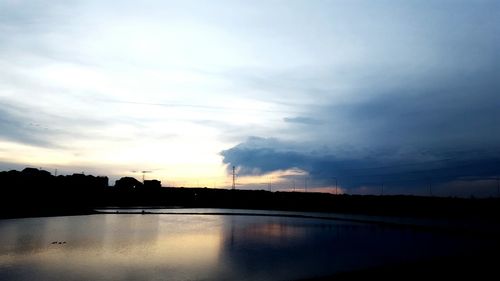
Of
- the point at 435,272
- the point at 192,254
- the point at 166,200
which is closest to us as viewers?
the point at 435,272

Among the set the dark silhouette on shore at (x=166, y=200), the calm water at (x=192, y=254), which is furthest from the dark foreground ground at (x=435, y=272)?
the dark silhouette on shore at (x=166, y=200)

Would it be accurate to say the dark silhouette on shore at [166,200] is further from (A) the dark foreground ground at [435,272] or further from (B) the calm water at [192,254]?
(A) the dark foreground ground at [435,272]

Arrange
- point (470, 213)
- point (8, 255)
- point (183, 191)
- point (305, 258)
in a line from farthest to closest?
point (183, 191)
point (470, 213)
point (305, 258)
point (8, 255)

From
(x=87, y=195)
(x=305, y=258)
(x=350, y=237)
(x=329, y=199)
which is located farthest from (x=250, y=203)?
(x=305, y=258)

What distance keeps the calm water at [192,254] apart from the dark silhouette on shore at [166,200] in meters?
42.5

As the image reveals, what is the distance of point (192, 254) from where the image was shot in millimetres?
33875

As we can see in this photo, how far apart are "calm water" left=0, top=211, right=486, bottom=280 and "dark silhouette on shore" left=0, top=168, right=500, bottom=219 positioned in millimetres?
42486

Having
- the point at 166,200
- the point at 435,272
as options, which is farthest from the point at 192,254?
the point at 166,200

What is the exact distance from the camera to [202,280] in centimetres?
2345

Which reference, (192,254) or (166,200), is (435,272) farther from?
(166,200)

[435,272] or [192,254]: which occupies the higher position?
[435,272]

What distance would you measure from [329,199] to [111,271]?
149484 millimetres

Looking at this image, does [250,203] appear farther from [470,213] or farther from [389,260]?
[389,260]

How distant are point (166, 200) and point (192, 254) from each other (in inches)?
5632
